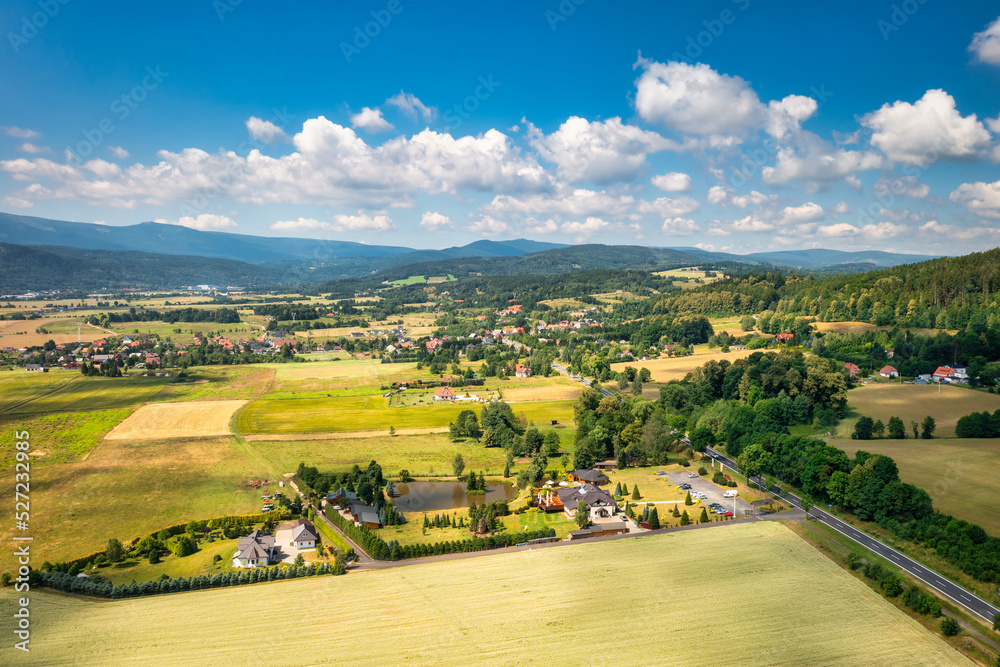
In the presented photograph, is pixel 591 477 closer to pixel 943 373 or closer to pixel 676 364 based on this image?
pixel 676 364

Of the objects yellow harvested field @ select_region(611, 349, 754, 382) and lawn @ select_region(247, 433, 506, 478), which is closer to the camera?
lawn @ select_region(247, 433, 506, 478)

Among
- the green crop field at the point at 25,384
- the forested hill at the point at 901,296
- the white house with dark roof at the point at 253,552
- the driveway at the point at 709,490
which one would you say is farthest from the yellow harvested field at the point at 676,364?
the green crop field at the point at 25,384

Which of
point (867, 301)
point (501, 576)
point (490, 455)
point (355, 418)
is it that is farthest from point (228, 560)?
point (867, 301)

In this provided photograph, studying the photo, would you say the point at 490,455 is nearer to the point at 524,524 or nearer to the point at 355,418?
the point at 524,524

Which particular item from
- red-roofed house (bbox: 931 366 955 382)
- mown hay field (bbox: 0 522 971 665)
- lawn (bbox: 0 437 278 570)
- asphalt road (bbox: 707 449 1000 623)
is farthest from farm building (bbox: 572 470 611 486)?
red-roofed house (bbox: 931 366 955 382)

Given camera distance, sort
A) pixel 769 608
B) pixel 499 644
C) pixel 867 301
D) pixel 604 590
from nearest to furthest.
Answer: pixel 499 644, pixel 769 608, pixel 604 590, pixel 867 301

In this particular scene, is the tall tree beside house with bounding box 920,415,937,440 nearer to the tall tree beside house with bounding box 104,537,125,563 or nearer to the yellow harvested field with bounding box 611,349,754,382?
the yellow harvested field with bounding box 611,349,754,382
